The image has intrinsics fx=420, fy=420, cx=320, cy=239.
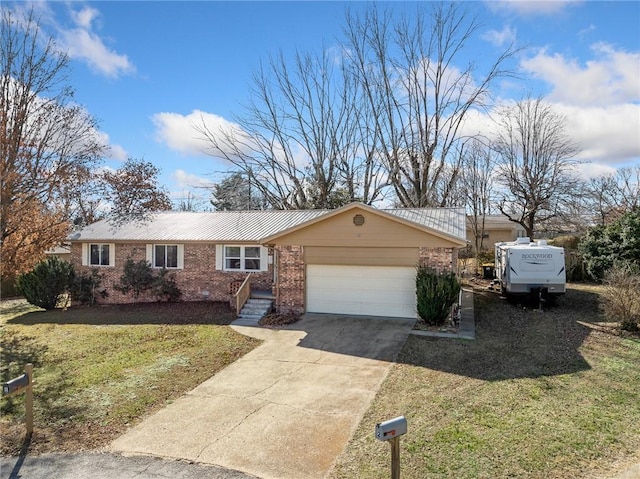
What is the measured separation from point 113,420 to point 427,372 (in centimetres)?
627

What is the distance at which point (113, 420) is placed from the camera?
7320 millimetres

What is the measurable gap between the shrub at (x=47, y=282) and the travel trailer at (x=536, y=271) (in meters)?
19.9

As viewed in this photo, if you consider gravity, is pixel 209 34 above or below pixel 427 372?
above

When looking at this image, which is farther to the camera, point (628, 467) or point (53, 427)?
point (53, 427)

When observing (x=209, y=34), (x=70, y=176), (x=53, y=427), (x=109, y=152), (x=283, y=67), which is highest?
(x=283, y=67)

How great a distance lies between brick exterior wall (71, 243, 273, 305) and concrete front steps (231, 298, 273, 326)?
1.64 meters

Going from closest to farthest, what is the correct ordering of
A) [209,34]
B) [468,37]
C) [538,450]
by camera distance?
[538,450] < [209,34] < [468,37]

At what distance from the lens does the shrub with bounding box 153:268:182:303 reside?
1927cm

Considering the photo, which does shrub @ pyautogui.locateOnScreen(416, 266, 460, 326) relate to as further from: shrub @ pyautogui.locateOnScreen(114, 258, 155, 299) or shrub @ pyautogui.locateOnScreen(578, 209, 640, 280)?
shrub @ pyautogui.locateOnScreen(114, 258, 155, 299)

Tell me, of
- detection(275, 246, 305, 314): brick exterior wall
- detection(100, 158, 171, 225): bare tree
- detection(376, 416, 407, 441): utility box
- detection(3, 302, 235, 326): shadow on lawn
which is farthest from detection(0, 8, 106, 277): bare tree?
detection(100, 158, 171, 225): bare tree

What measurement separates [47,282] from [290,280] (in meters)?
12.4

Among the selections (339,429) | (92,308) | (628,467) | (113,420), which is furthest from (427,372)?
(92,308)

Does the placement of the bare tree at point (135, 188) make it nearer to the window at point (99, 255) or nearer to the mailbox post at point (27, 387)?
the window at point (99, 255)

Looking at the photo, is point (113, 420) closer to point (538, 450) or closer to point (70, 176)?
point (538, 450)
